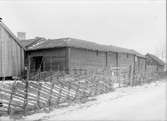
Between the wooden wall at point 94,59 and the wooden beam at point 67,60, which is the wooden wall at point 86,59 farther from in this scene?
the wooden beam at point 67,60

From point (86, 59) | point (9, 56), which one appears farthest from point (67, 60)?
point (9, 56)

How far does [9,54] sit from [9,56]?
17cm

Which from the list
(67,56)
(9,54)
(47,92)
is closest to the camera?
(47,92)

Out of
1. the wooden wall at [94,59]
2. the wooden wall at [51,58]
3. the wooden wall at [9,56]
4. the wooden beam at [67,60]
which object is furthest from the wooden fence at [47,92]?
the wooden wall at [9,56]

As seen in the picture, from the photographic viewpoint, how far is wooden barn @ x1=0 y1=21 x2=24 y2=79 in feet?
60.1

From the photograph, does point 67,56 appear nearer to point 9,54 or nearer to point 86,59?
point 86,59

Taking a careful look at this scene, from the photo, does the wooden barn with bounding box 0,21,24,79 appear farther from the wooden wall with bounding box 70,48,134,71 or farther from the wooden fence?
the wooden fence

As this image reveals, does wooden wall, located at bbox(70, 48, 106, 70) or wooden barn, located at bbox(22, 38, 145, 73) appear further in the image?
wooden wall, located at bbox(70, 48, 106, 70)

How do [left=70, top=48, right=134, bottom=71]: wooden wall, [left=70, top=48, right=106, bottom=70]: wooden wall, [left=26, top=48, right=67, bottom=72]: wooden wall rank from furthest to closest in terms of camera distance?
[left=70, top=48, right=134, bottom=71]: wooden wall < [left=70, top=48, right=106, bottom=70]: wooden wall < [left=26, top=48, right=67, bottom=72]: wooden wall

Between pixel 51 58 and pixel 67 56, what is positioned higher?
pixel 67 56

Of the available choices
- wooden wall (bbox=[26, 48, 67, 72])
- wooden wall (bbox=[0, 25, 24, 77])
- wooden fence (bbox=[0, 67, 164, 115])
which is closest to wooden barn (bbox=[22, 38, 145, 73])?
wooden wall (bbox=[26, 48, 67, 72])

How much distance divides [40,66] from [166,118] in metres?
16.8

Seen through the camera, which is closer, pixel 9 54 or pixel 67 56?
pixel 9 54

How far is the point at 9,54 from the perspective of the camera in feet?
62.1
